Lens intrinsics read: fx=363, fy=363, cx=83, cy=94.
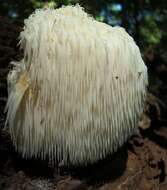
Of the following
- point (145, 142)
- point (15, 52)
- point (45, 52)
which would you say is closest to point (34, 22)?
point (45, 52)

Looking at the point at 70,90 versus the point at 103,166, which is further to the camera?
the point at 103,166

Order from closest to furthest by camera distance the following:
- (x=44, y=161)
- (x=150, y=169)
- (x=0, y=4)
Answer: (x=44, y=161), (x=150, y=169), (x=0, y=4)

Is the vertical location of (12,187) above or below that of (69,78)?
below

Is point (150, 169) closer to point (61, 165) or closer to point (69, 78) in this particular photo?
point (61, 165)

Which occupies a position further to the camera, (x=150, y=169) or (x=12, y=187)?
(x=150, y=169)

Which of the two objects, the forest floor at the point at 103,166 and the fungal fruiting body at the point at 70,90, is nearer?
the fungal fruiting body at the point at 70,90
